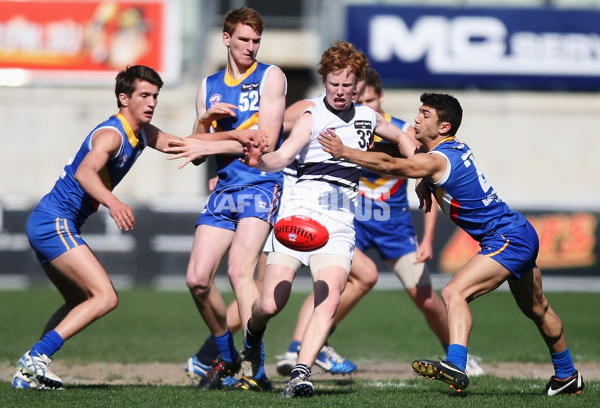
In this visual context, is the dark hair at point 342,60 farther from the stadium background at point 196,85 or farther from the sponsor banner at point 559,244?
the stadium background at point 196,85

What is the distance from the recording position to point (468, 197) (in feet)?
21.1

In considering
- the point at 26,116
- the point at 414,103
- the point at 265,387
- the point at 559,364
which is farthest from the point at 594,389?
the point at 26,116

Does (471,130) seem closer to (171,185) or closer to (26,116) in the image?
(171,185)

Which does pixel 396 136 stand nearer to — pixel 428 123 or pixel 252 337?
pixel 428 123

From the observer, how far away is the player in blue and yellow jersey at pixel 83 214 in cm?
644

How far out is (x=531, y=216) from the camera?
53.9ft

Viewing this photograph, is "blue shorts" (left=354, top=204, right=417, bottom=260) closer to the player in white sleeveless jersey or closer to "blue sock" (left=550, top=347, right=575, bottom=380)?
the player in white sleeveless jersey

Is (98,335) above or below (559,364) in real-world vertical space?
below

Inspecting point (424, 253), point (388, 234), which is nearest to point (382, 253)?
point (388, 234)

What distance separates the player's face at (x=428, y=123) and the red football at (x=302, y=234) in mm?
1070

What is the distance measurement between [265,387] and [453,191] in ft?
6.47

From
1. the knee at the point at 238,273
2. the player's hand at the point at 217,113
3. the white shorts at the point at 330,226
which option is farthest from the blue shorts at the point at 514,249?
the player's hand at the point at 217,113

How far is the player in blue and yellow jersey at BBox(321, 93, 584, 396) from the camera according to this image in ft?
20.3

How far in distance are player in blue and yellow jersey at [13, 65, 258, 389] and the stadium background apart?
13133 millimetres
